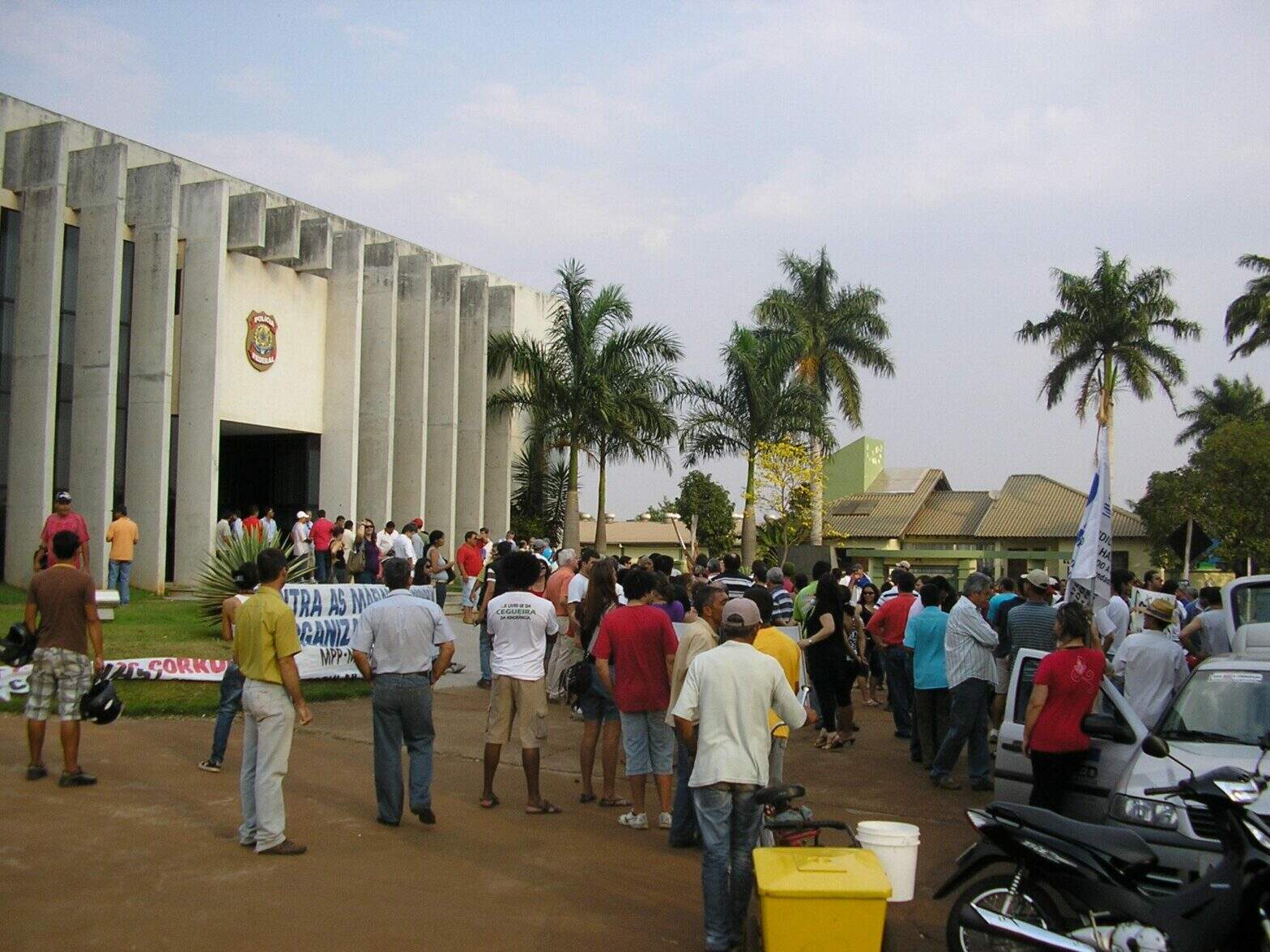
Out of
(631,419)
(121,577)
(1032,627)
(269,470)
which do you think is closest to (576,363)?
(631,419)

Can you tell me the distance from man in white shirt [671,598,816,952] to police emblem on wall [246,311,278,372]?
2182 centimetres

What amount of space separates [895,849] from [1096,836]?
2.96 ft

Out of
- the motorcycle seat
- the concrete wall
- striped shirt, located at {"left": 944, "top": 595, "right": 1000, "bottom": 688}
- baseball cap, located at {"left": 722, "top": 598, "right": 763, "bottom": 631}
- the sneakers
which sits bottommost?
the sneakers

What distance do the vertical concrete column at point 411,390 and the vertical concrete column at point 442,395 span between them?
0.44 meters

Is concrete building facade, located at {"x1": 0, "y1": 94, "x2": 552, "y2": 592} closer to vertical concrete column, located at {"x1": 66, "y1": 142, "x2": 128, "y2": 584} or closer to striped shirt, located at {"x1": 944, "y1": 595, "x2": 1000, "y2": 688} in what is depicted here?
vertical concrete column, located at {"x1": 66, "y1": 142, "x2": 128, "y2": 584}

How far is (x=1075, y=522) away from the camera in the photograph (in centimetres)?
4931

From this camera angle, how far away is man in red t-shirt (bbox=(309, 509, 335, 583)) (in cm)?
2055

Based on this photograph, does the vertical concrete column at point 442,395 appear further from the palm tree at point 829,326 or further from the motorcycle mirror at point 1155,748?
the motorcycle mirror at point 1155,748

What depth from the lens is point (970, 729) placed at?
994 centimetres

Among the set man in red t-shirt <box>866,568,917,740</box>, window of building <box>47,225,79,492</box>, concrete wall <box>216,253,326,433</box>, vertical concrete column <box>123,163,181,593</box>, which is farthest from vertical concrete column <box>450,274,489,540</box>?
man in red t-shirt <box>866,568,917,740</box>

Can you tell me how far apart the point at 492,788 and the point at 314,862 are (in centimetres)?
215

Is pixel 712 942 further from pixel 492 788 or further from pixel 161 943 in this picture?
pixel 492 788

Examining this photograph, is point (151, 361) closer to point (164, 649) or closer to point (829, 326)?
point (164, 649)

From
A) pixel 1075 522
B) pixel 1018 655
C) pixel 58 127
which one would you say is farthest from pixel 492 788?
pixel 1075 522
